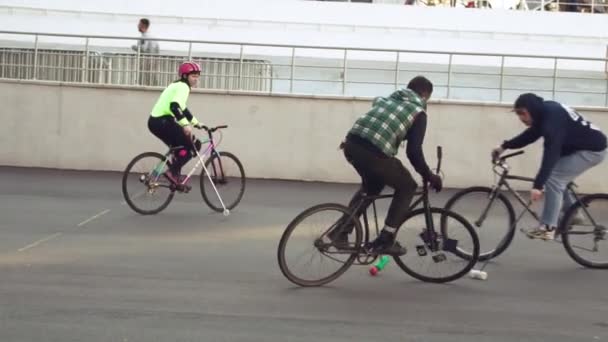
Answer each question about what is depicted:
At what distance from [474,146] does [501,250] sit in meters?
6.53

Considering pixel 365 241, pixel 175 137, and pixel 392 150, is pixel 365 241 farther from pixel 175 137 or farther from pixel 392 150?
pixel 175 137

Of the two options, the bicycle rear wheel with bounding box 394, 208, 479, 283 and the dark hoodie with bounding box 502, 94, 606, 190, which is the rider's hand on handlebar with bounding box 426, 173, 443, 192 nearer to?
the bicycle rear wheel with bounding box 394, 208, 479, 283

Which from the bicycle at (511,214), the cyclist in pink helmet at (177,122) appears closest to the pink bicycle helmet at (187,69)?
the cyclist in pink helmet at (177,122)

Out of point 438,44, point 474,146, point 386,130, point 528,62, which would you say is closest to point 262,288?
point 386,130

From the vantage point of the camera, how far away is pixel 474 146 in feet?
52.2

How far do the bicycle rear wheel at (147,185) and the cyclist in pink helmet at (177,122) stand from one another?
0.43 feet

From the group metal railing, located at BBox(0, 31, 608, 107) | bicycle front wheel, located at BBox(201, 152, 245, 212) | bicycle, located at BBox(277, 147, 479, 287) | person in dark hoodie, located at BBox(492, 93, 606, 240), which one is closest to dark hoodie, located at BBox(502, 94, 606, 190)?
person in dark hoodie, located at BBox(492, 93, 606, 240)

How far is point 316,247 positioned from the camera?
8.05 metres

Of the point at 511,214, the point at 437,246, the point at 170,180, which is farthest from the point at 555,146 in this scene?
the point at 170,180

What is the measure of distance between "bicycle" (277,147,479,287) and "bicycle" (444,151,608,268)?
0.88 m

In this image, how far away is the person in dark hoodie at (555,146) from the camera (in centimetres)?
904

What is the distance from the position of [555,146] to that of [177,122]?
452 cm

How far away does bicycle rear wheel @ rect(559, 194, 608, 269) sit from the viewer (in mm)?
9312

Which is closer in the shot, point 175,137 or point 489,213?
point 489,213
